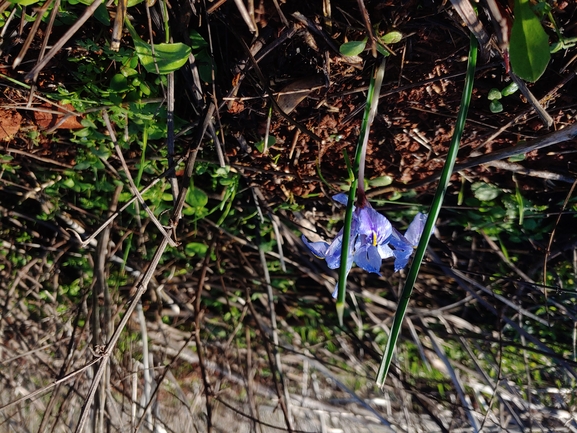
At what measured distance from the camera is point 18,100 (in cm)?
80

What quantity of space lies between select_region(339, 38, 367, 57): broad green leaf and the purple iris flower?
192mm

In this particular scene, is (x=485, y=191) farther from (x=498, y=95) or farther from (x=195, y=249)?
(x=195, y=249)

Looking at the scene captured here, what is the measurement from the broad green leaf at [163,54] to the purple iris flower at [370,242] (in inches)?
11.8

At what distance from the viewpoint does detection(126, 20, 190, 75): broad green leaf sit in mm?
638

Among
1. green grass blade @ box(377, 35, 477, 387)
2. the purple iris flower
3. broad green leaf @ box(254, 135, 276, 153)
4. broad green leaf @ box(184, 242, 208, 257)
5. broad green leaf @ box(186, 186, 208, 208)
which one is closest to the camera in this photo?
green grass blade @ box(377, 35, 477, 387)

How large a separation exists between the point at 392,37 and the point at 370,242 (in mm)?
265

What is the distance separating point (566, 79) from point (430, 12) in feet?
0.69

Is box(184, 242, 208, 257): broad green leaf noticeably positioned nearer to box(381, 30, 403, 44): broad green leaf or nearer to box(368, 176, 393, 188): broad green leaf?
box(368, 176, 393, 188): broad green leaf

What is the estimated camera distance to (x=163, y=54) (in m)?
0.65

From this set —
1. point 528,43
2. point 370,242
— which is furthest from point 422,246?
point 528,43

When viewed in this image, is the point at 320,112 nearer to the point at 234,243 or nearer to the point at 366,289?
the point at 234,243

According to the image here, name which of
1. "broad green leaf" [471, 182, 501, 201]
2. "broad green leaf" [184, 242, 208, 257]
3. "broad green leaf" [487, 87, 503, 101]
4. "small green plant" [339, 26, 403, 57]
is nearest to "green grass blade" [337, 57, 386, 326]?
"small green plant" [339, 26, 403, 57]

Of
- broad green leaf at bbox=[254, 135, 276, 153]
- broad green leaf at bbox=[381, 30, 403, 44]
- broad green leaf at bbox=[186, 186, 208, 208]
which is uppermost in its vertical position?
broad green leaf at bbox=[381, 30, 403, 44]

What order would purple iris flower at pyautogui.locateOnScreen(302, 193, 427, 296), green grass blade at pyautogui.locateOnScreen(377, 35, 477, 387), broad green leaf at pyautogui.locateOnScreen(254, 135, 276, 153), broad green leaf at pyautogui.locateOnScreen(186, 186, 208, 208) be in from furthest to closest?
broad green leaf at pyautogui.locateOnScreen(186, 186, 208, 208) → broad green leaf at pyautogui.locateOnScreen(254, 135, 276, 153) → purple iris flower at pyautogui.locateOnScreen(302, 193, 427, 296) → green grass blade at pyautogui.locateOnScreen(377, 35, 477, 387)
